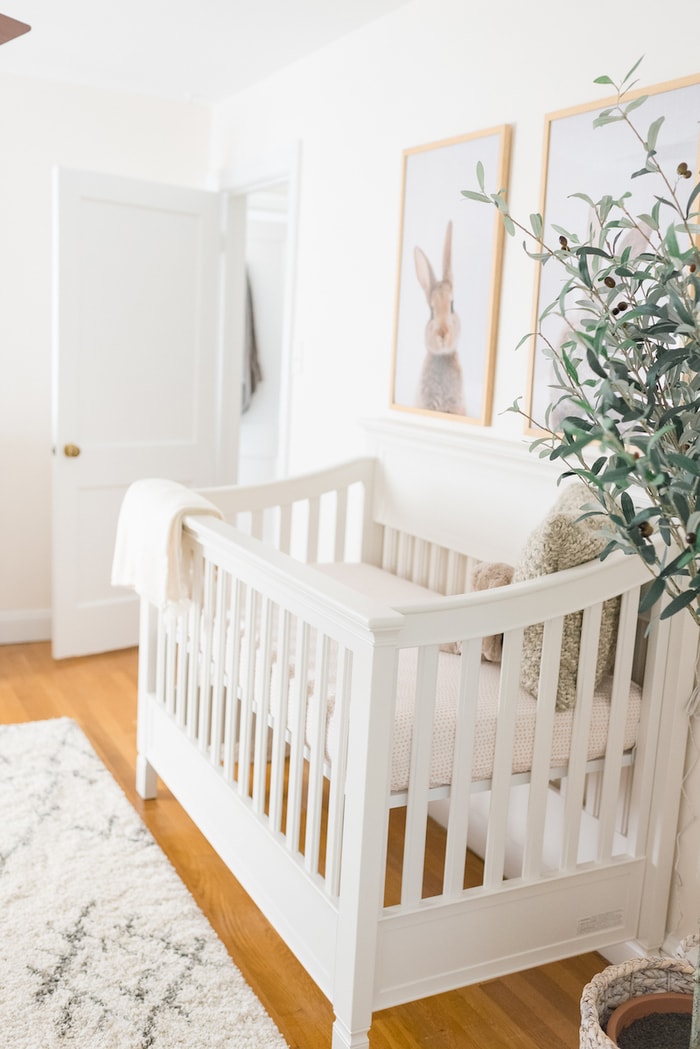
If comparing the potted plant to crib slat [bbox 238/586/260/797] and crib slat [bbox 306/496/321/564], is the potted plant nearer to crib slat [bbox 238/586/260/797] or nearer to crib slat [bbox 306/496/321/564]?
crib slat [bbox 238/586/260/797]

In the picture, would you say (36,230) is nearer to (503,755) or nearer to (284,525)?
(284,525)

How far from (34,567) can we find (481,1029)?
2.89m

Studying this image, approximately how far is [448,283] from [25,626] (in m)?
2.44

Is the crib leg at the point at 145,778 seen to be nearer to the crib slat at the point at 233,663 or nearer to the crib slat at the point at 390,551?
the crib slat at the point at 233,663

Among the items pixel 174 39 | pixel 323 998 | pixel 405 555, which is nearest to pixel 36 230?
pixel 174 39

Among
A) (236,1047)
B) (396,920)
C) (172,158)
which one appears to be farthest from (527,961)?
(172,158)

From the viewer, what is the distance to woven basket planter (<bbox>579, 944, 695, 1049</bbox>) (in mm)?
1540

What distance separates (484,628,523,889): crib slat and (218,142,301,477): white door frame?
206 centimetres

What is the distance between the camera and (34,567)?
13.8ft

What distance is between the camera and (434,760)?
70.9 inches

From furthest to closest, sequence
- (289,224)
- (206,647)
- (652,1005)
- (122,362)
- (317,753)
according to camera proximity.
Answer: (122,362) → (289,224) → (206,647) → (317,753) → (652,1005)

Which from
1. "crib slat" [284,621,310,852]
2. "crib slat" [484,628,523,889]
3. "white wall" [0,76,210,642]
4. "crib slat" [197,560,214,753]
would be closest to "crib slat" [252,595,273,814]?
"crib slat" [284,621,310,852]

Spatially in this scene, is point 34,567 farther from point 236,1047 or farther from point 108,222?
point 236,1047

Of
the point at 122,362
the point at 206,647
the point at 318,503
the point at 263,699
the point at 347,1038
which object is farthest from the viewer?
the point at 122,362
